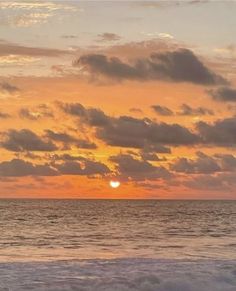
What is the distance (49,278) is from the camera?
Answer: 78.9 ft

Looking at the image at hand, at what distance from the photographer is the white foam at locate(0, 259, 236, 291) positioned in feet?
73.4

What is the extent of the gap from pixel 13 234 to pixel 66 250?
19891 millimetres

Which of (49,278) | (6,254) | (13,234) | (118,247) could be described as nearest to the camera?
(49,278)

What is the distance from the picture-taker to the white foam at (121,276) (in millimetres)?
22359

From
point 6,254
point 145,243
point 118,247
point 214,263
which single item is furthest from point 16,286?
point 145,243

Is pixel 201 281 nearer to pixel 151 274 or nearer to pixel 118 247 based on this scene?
pixel 151 274

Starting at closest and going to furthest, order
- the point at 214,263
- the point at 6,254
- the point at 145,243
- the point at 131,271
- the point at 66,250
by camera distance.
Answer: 1. the point at 131,271
2. the point at 214,263
3. the point at 6,254
4. the point at 66,250
5. the point at 145,243

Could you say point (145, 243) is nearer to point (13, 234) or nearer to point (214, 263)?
point (13, 234)

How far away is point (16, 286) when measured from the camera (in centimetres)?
2222

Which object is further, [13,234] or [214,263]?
[13,234]

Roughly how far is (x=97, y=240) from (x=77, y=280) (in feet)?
102

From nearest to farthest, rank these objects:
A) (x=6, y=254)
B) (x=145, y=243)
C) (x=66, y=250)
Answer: (x=6, y=254)
(x=66, y=250)
(x=145, y=243)

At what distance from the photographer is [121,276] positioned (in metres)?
24.3

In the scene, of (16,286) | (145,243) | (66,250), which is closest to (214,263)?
(16,286)
